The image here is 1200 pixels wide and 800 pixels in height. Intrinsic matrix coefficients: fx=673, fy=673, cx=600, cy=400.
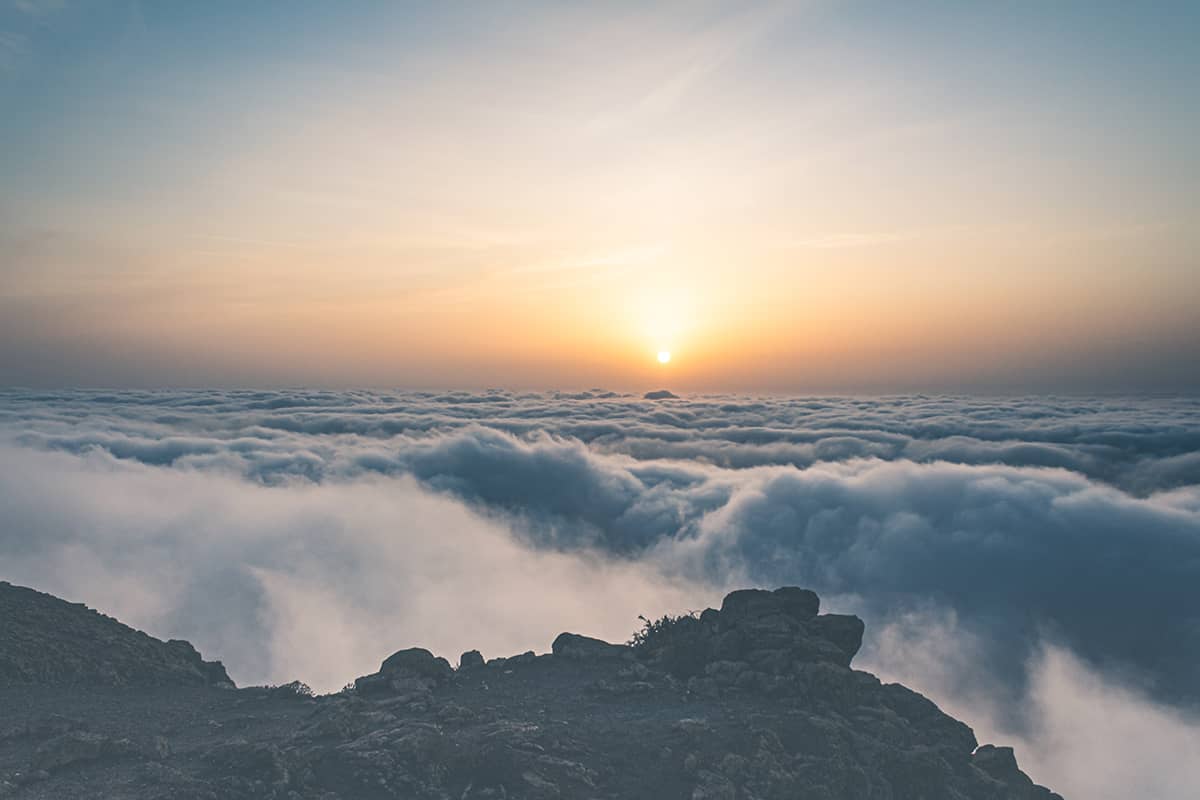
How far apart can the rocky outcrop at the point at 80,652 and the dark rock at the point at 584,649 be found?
38.8 ft

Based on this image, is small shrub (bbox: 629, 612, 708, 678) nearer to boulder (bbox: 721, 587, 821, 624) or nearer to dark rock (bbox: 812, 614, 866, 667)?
boulder (bbox: 721, 587, 821, 624)

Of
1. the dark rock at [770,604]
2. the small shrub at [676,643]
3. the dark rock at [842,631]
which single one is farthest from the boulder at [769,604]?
the small shrub at [676,643]

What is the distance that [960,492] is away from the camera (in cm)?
8694

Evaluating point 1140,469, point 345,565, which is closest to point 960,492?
point 1140,469

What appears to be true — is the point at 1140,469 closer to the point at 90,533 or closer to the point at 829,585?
the point at 829,585

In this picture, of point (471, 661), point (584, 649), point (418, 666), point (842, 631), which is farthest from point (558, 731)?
point (842, 631)

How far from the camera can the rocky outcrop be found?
21.1 metres

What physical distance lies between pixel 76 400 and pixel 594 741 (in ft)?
765

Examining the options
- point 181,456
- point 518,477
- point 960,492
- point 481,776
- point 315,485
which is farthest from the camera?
point 518,477

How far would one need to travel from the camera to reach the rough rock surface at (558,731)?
1477 cm

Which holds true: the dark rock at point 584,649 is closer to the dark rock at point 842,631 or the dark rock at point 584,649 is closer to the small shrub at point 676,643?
the small shrub at point 676,643

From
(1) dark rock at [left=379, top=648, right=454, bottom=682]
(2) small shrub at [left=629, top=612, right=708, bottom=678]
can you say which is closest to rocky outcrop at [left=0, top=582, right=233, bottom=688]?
(1) dark rock at [left=379, top=648, right=454, bottom=682]

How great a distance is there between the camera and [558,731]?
16719 mm

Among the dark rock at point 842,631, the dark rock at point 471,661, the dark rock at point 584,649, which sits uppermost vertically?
the dark rock at point 842,631
